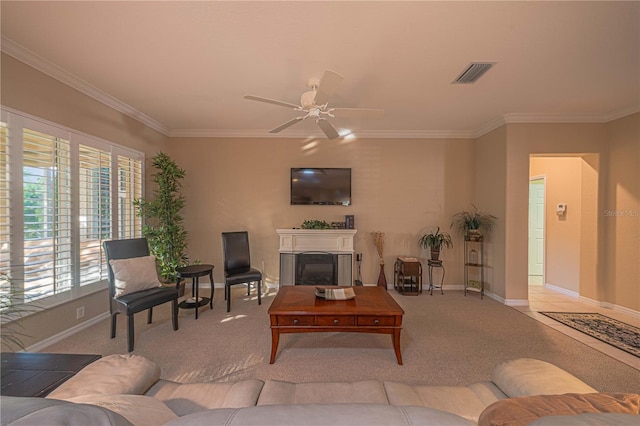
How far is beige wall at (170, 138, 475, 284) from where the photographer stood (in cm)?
493

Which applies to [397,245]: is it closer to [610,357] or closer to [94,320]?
[610,357]

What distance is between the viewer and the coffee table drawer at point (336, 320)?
2408mm

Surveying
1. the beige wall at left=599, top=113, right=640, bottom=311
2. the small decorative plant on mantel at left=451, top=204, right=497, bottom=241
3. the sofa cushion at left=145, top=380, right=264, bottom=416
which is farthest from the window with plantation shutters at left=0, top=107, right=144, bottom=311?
the beige wall at left=599, top=113, right=640, bottom=311

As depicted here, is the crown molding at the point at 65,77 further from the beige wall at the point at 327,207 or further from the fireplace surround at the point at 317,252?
the fireplace surround at the point at 317,252

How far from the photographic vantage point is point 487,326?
3.25m

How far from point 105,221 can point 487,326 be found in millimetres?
5086

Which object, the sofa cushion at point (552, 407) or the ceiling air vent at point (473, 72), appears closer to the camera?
the sofa cushion at point (552, 407)

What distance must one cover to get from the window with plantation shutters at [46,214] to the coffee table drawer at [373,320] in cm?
314

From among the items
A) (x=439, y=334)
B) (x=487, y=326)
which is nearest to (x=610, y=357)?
(x=487, y=326)

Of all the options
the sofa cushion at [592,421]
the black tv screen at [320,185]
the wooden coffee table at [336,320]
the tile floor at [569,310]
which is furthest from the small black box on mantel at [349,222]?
the sofa cushion at [592,421]

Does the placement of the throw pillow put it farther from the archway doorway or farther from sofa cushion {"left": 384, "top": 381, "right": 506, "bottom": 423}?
the archway doorway

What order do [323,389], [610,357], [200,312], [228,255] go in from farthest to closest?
1. [228,255]
2. [200,312]
3. [610,357]
4. [323,389]

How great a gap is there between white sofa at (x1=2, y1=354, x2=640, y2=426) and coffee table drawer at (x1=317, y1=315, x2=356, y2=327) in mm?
951

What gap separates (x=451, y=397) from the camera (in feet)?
4.34
